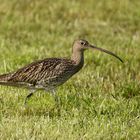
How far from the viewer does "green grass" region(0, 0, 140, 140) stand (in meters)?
Answer: 7.97

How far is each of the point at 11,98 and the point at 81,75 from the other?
1.92 meters

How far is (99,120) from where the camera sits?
328 inches

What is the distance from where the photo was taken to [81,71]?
37.1ft

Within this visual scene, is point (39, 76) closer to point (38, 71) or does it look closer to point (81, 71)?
point (38, 71)

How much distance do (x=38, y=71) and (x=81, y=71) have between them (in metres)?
2.20

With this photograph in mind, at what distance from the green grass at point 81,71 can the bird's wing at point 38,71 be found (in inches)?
11.3

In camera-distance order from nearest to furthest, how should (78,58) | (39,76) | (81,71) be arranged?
(39,76) → (78,58) → (81,71)

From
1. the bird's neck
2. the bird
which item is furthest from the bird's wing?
the bird's neck

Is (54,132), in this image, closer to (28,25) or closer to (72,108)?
(72,108)

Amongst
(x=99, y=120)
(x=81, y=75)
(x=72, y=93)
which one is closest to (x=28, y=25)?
(x=81, y=75)

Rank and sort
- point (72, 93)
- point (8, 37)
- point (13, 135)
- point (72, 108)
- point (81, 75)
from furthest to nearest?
point (8, 37) → point (81, 75) → point (72, 93) → point (72, 108) → point (13, 135)

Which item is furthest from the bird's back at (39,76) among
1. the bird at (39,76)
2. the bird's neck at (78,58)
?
the bird's neck at (78,58)

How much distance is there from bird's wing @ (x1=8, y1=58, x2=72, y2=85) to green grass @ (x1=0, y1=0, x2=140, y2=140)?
0.94 feet

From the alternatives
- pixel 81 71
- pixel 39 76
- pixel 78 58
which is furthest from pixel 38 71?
pixel 81 71
